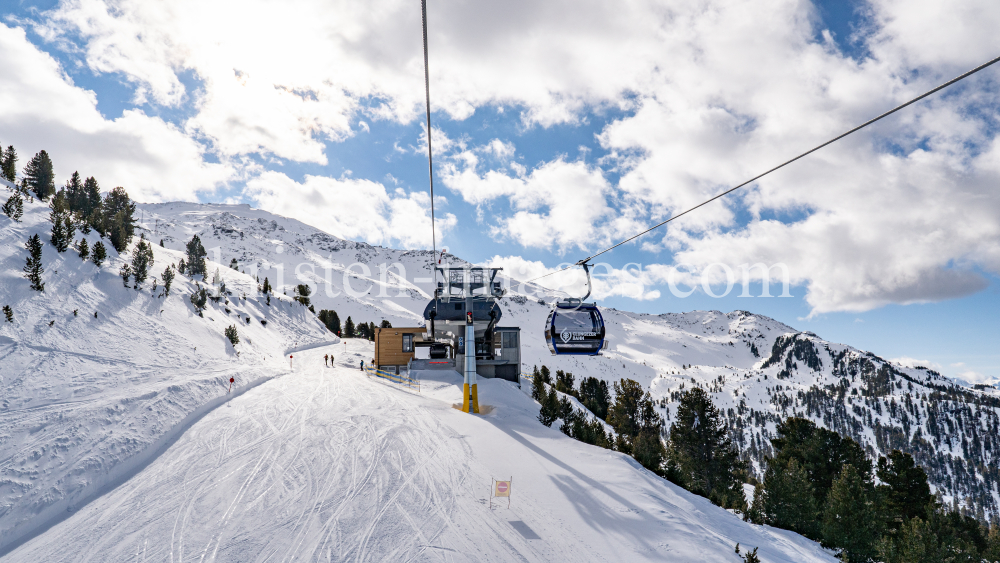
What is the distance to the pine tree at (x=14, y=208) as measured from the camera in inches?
1017

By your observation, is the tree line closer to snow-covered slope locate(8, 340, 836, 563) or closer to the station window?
snow-covered slope locate(8, 340, 836, 563)

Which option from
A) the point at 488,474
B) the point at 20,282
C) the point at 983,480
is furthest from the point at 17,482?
the point at 983,480

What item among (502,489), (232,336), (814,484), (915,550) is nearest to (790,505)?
(915,550)

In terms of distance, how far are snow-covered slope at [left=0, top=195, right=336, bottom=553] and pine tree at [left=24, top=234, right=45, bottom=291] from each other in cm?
34

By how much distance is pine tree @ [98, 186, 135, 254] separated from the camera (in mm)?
35719

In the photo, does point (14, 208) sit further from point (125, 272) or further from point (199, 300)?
point (199, 300)

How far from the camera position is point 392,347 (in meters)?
45.1

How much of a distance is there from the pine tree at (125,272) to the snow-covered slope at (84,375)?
43cm

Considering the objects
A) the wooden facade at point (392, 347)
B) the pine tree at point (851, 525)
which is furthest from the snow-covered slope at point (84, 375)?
the pine tree at point (851, 525)

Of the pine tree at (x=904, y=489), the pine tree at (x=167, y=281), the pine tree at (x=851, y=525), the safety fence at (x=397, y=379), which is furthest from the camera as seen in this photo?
the pine tree at (x=167, y=281)

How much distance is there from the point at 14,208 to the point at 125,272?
22.2ft

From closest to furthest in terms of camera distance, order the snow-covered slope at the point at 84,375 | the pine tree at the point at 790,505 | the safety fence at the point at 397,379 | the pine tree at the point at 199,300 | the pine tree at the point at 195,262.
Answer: the snow-covered slope at the point at 84,375 < the pine tree at the point at 790,505 < the safety fence at the point at 397,379 < the pine tree at the point at 199,300 < the pine tree at the point at 195,262

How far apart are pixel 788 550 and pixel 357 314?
15376 cm

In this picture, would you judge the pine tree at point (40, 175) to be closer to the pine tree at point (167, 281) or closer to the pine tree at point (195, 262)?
the pine tree at point (167, 281)
